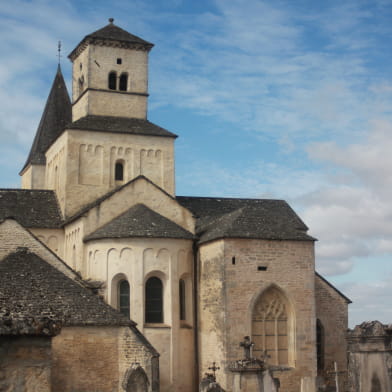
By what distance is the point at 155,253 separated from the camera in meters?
33.7

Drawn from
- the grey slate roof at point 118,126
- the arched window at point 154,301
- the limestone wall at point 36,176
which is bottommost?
the arched window at point 154,301

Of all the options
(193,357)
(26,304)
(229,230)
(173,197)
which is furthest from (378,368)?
(173,197)

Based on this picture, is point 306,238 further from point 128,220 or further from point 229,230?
point 128,220

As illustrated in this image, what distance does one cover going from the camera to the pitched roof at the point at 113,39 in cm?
4103

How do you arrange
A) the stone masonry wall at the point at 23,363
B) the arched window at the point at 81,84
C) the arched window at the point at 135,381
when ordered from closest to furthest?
the stone masonry wall at the point at 23,363
the arched window at the point at 135,381
the arched window at the point at 81,84

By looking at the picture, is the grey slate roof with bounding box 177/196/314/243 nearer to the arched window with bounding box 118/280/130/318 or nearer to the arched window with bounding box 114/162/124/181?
the arched window with bounding box 118/280/130/318

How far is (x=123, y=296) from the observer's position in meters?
33.8

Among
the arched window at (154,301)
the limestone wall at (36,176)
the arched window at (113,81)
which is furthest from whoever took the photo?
the limestone wall at (36,176)

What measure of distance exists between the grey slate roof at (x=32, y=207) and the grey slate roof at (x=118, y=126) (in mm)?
4229

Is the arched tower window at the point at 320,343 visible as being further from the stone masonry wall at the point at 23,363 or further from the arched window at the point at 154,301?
the stone masonry wall at the point at 23,363

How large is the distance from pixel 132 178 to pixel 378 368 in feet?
90.8

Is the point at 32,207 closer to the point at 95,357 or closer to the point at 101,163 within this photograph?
the point at 101,163

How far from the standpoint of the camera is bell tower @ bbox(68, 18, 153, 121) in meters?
40.7

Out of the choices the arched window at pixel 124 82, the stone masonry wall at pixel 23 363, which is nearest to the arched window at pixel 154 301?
the arched window at pixel 124 82
